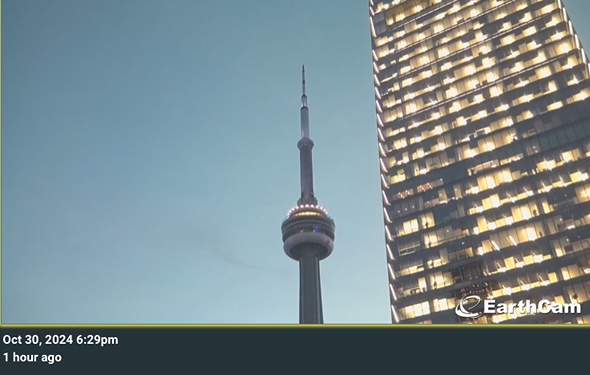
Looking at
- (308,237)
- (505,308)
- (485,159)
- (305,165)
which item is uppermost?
(305,165)

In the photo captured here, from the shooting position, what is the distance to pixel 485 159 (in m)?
126

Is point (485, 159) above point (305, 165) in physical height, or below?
below

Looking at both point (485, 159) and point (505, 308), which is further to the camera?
point (485, 159)

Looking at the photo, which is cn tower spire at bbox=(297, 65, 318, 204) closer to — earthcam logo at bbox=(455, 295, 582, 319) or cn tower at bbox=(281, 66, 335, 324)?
cn tower at bbox=(281, 66, 335, 324)

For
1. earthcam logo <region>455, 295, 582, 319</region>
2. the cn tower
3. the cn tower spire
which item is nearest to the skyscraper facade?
earthcam logo <region>455, 295, 582, 319</region>

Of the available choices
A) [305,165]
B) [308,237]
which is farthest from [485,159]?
[305,165]

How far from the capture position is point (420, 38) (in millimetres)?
156625

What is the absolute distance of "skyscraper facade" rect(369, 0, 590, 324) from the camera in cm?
10819

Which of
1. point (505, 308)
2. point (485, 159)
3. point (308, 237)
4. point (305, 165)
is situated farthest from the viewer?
point (305, 165)

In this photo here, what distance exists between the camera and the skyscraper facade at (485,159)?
355 feet

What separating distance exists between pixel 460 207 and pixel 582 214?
76.0 feet

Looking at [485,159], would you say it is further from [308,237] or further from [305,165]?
[305,165]
